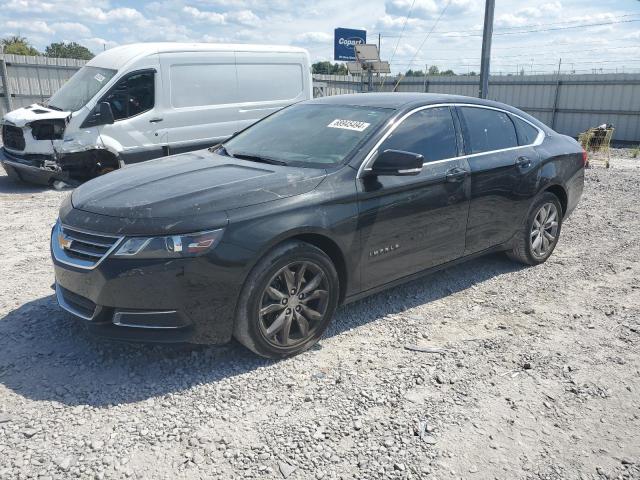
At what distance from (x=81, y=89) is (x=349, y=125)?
21.3ft

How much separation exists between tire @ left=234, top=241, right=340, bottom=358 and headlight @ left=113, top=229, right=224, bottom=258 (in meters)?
0.37

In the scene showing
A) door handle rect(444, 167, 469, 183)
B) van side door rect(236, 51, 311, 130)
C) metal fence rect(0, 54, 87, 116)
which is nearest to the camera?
door handle rect(444, 167, 469, 183)

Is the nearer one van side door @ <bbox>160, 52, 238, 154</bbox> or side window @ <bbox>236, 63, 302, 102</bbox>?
van side door @ <bbox>160, 52, 238, 154</bbox>

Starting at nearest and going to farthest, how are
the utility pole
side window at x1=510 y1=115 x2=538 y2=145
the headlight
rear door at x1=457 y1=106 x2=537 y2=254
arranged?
the headlight < rear door at x1=457 y1=106 x2=537 y2=254 < side window at x1=510 y1=115 x2=538 y2=145 < the utility pole

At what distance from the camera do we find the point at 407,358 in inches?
147

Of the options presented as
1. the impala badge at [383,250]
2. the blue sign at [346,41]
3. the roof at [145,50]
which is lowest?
the impala badge at [383,250]

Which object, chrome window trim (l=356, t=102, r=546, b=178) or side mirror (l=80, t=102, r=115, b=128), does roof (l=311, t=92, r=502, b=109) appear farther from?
side mirror (l=80, t=102, r=115, b=128)

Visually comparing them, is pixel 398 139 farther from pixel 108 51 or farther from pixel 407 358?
pixel 108 51

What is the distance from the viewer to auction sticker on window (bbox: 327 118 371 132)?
4.17 meters

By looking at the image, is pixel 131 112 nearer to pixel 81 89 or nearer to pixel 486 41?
pixel 81 89

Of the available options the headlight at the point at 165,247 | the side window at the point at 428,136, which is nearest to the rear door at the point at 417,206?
the side window at the point at 428,136

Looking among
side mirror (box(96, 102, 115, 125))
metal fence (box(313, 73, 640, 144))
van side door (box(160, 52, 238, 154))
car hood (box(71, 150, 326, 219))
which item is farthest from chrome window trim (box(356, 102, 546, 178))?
metal fence (box(313, 73, 640, 144))

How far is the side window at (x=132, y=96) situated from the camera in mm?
8758

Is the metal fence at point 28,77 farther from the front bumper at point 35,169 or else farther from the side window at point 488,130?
the side window at point 488,130
